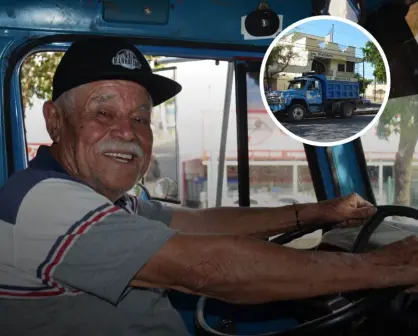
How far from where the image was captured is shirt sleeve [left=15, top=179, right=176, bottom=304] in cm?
120

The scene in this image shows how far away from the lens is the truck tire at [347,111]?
208 cm

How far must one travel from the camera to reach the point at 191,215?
85.9 inches

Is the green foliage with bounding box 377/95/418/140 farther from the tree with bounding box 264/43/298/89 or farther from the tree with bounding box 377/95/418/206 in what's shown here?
the tree with bounding box 264/43/298/89

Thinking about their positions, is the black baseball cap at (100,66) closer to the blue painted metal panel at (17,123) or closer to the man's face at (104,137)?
the man's face at (104,137)

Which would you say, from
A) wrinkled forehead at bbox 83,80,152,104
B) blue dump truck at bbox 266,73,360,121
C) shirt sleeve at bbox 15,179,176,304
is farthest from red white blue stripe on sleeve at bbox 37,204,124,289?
blue dump truck at bbox 266,73,360,121

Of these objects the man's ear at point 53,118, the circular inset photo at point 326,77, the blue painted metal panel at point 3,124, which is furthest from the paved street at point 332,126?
the blue painted metal panel at point 3,124

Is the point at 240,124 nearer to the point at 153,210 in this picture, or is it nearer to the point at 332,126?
the point at 332,126

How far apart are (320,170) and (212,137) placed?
513 mm

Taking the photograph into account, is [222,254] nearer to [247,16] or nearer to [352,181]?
[247,16]

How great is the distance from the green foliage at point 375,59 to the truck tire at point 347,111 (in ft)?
0.46

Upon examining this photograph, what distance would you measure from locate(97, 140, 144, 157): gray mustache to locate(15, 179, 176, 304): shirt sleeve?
0.30 metres

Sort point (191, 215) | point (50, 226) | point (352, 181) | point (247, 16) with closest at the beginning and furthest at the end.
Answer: point (50, 226) → point (247, 16) → point (191, 215) → point (352, 181)

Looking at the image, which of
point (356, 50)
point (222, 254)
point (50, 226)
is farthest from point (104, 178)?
point (356, 50)

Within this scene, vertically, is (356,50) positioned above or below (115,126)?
above
